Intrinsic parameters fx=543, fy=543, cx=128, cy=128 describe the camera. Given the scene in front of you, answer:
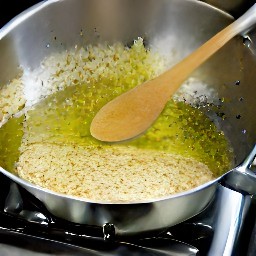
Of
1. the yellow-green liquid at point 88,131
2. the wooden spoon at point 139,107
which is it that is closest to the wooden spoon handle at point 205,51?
the wooden spoon at point 139,107

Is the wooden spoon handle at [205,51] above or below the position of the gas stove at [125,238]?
above

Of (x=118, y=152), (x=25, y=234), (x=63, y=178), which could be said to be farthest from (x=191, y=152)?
(x=25, y=234)

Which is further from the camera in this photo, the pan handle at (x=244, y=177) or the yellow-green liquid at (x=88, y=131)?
the yellow-green liquid at (x=88, y=131)

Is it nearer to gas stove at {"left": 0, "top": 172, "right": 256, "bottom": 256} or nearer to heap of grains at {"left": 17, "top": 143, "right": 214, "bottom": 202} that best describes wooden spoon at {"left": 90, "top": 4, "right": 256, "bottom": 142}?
heap of grains at {"left": 17, "top": 143, "right": 214, "bottom": 202}

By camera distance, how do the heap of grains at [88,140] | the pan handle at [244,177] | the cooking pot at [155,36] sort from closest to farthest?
the pan handle at [244,177] → the heap of grains at [88,140] → the cooking pot at [155,36]

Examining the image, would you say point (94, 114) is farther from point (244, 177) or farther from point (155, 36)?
point (244, 177)

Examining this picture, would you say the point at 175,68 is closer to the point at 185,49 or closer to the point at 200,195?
the point at 185,49

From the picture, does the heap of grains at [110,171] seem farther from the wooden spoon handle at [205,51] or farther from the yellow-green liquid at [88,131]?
the wooden spoon handle at [205,51]

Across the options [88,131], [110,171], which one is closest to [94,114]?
[88,131]
